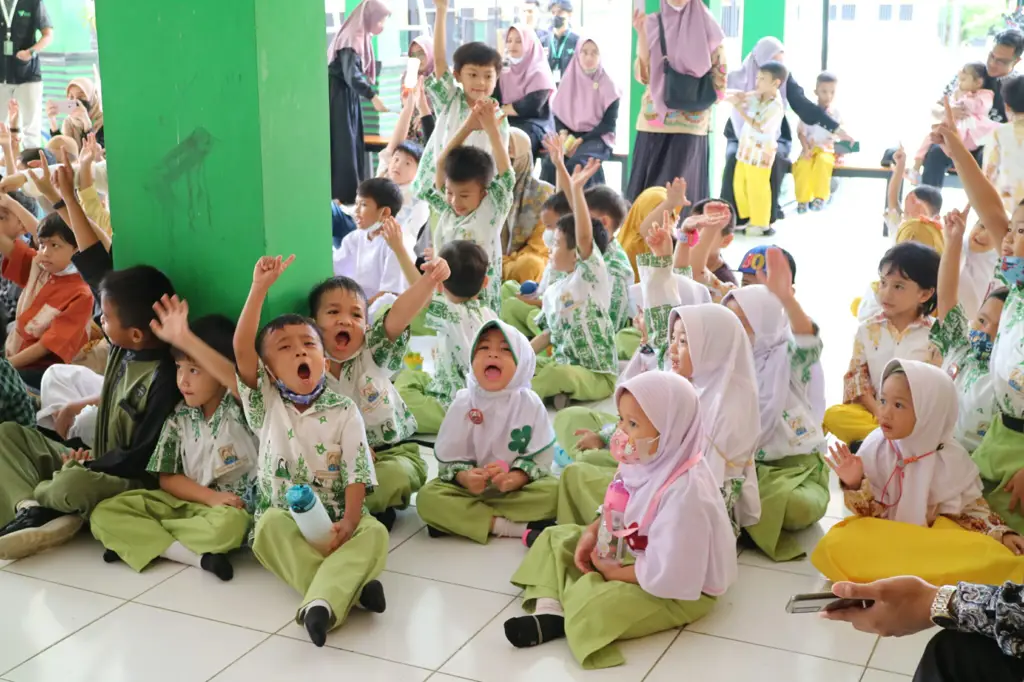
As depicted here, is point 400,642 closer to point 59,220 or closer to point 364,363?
point 364,363

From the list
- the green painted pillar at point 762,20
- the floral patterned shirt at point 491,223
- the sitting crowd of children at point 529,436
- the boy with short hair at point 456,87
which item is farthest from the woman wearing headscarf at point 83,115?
the green painted pillar at point 762,20

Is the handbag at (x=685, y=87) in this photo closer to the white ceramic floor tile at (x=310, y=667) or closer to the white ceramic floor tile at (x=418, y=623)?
the white ceramic floor tile at (x=418, y=623)

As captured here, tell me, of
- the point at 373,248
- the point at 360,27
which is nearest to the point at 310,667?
the point at 373,248

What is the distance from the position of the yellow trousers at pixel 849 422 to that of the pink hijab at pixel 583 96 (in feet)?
14.2

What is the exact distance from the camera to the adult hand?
1.87 metres

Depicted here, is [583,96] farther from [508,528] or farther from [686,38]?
[508,528]

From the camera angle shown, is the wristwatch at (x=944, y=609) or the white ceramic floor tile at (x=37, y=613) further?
the white ceramic floor tile at (x=37, y=613)

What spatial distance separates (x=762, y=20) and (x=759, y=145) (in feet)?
5.87

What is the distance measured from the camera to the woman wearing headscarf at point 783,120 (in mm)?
8664

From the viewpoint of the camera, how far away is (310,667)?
2559 mm

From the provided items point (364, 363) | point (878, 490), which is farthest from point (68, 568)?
point (878, 490)

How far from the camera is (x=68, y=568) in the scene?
306cm

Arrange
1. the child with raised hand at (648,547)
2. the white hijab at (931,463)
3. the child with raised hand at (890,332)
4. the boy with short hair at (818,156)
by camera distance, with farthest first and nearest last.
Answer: the boy with short hair at (818,156) → the child with raised hand at (890,332) → the white hijab at (931,463) → the child with raised hand at (648,547)

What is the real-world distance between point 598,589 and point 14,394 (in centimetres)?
200
